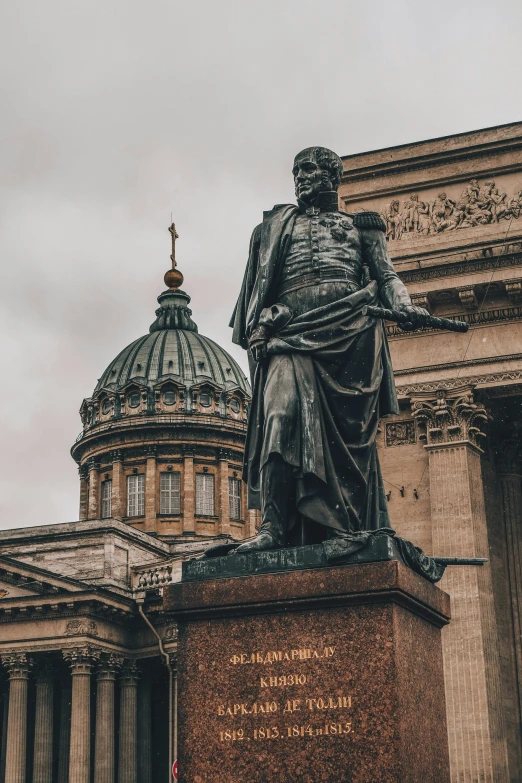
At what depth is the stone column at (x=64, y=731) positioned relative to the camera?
58250mm

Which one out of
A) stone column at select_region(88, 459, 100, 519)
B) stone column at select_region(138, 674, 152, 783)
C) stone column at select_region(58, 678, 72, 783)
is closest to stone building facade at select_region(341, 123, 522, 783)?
stone column at select_region(138, 674, 152, 783)

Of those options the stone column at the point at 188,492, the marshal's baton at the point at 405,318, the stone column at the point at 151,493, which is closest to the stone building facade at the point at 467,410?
the marshal's baton at the point at 405,318

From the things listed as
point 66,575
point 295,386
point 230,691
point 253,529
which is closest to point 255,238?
point 295,386

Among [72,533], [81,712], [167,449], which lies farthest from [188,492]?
[81,712]

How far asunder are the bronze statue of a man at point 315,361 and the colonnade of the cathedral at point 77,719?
46.4 m

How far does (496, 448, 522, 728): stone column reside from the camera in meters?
24.9

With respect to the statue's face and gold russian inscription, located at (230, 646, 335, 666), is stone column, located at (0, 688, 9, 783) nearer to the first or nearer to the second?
the statue's face

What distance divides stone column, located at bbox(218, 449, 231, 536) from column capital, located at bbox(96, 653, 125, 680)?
64.0ft

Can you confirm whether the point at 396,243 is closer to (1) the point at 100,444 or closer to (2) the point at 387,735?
(2) the point at 387,735

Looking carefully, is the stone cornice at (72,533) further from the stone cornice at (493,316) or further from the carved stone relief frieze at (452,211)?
the stone cornice at (493,316)

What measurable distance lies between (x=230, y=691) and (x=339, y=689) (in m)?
0.69

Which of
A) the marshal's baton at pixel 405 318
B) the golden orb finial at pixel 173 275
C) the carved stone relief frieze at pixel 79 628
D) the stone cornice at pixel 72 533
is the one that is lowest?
the marshal's baton at pixel 405 318

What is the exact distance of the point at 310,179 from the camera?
9562 mm

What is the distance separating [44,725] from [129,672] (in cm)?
418
